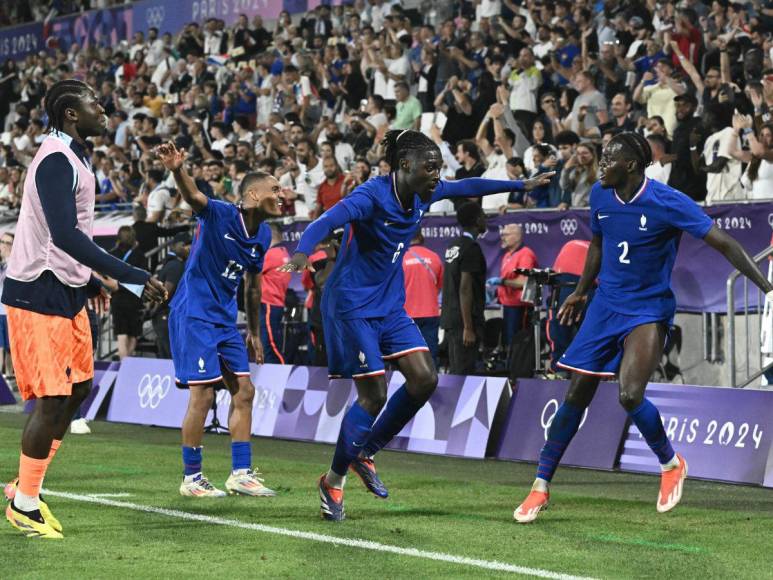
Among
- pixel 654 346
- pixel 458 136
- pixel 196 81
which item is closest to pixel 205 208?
pixel 654 346

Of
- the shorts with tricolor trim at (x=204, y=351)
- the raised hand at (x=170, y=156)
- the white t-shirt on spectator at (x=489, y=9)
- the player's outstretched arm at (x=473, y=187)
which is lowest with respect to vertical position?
the shorts with tricolor trim at (x=204, y=351)

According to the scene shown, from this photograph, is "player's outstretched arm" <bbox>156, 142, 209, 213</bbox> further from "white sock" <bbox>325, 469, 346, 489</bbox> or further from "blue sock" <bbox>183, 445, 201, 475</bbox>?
"white sock" <bbox>325, 469, 346, 489</bbox>

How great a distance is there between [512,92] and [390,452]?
792 cm

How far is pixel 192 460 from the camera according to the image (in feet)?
29.8

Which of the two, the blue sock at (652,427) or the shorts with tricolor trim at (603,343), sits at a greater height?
the shorts with tricolor trim at (603,343)

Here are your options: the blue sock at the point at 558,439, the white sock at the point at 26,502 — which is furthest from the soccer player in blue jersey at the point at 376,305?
the white sock at the point at 26,502

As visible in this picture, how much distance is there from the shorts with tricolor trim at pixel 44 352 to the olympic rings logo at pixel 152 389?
839cm

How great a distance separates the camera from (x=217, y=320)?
922 centimetres

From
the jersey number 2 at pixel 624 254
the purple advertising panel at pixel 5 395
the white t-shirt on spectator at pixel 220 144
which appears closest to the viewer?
the jersey number 2 at pixel 624 254

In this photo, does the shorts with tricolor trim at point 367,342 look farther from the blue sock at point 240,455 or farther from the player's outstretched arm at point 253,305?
the player's outstretched arm at point 253,305

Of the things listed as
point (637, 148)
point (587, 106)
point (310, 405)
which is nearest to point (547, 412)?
point (310, 405)

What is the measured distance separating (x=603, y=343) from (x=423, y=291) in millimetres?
6230

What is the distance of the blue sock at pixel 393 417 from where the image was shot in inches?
319

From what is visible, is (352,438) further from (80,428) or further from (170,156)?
(80,428)
